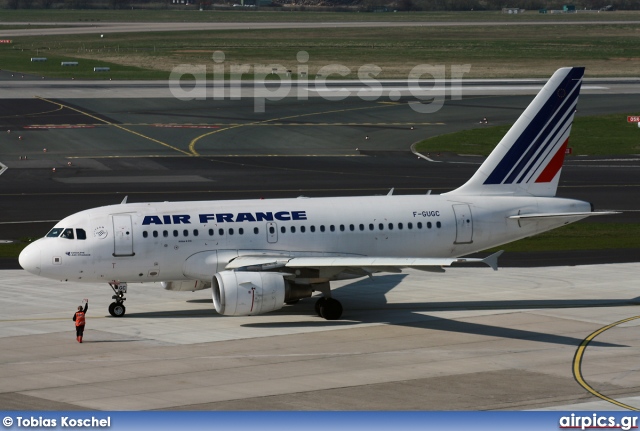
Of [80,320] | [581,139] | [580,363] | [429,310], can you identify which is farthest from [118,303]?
[581,139]

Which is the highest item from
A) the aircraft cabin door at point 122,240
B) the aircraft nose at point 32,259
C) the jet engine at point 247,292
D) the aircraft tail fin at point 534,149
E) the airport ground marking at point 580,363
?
the aircraft tail fin at point 534,149

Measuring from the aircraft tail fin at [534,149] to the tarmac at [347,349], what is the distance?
5.12 metres

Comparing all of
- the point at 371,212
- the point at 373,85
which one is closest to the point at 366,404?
the point at 371,212

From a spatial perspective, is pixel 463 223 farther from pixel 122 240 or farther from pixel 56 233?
pixel 56 233

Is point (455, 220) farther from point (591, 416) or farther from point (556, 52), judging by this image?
point (556, 52)

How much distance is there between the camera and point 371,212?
49938 millimetres

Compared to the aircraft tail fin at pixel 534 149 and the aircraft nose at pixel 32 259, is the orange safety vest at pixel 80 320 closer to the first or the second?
the aircraft nose at pixel 32 259

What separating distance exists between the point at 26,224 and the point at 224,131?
44.0m

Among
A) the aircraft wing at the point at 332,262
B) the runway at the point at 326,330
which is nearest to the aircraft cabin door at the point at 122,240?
the runway at the point at 326,330

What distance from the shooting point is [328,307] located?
47.3 metres

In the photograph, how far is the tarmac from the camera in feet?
115

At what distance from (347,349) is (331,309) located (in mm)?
5413

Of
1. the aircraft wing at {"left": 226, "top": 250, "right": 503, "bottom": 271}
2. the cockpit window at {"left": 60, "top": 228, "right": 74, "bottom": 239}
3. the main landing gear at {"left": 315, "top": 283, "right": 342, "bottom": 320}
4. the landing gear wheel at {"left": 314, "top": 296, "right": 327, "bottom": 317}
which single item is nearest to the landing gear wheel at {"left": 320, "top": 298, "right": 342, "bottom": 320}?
the main landing gear at {"left": 315, "top": 283, "right": 342, "bottom": 320}

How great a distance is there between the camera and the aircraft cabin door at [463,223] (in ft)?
166
